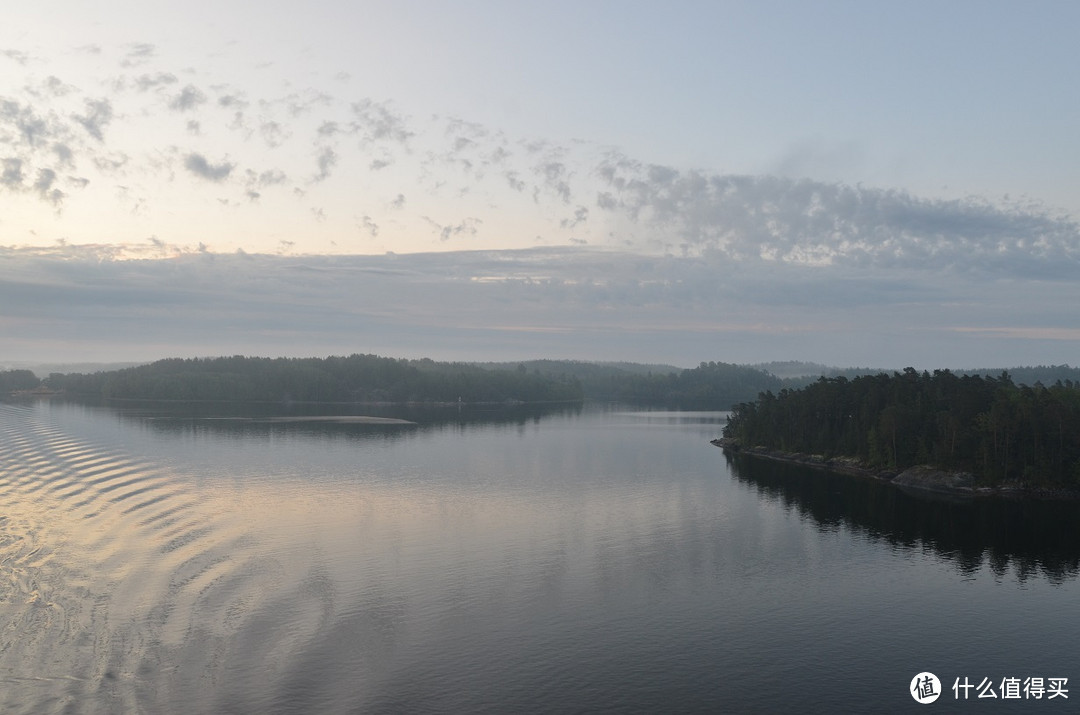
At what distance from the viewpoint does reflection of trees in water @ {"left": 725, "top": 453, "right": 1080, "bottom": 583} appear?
163ft

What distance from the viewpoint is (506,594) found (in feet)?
128

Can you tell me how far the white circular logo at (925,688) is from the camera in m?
28.3

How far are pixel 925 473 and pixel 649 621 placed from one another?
5674 cm

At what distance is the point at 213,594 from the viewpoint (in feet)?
122

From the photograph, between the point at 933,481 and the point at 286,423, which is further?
the point at 286,423

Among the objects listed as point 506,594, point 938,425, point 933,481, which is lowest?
point 506,594

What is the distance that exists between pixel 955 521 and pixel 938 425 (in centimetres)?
2440

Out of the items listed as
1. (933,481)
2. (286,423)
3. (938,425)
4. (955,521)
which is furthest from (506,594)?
(286,423)

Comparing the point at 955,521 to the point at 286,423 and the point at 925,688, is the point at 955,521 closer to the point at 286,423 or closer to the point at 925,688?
the point at 925,688

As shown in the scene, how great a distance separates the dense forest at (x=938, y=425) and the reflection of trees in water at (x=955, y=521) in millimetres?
5503

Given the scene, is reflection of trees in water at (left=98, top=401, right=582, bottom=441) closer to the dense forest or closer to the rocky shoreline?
the dense forest

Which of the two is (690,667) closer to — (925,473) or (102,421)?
(925,473)

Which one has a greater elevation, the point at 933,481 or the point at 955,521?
the point at 933,481

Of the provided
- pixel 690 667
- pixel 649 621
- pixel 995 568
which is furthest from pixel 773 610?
pixel 995 568
